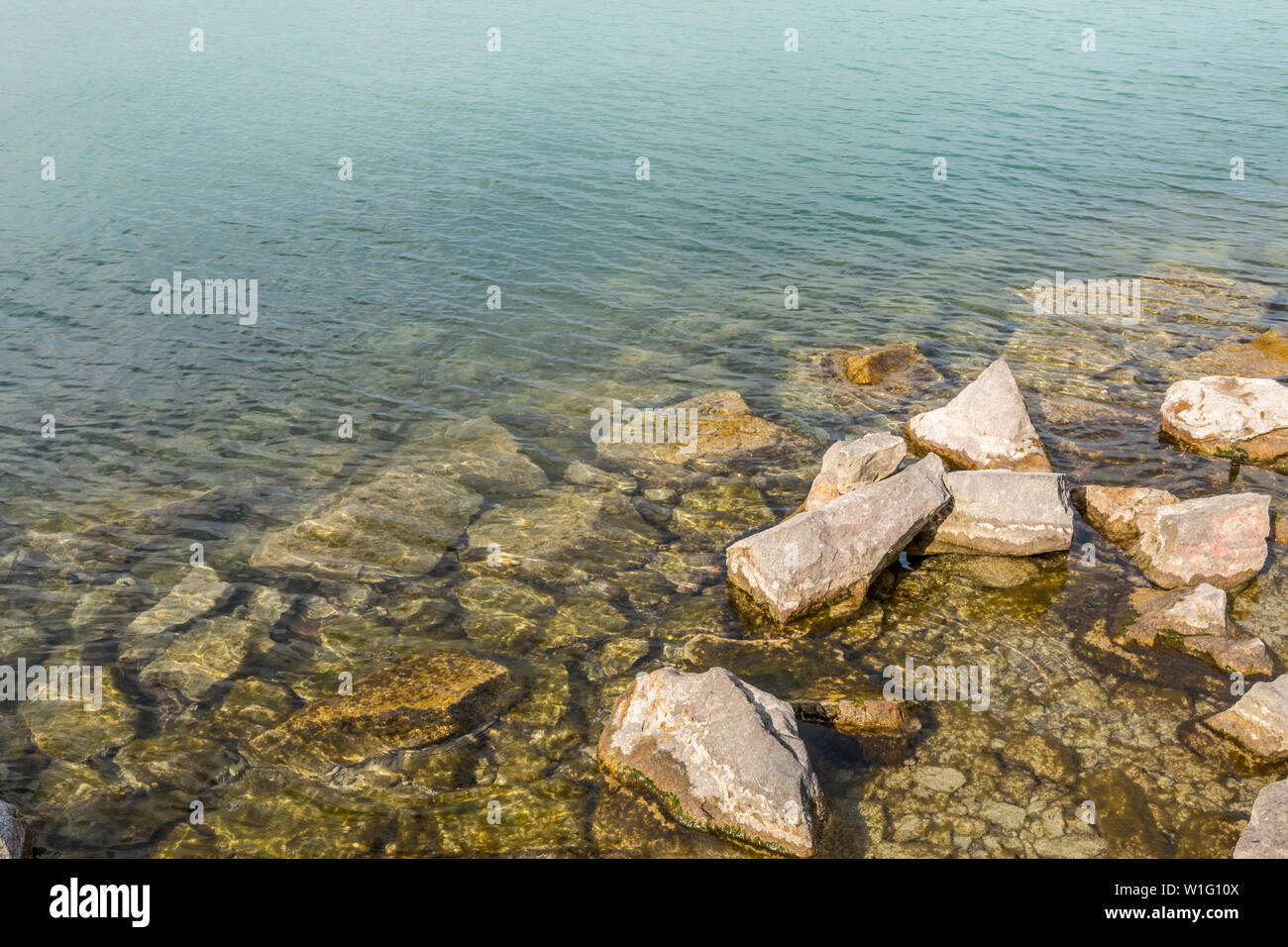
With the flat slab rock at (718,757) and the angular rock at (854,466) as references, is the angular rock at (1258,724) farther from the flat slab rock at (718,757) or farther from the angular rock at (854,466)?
the angular rock at (854,466)

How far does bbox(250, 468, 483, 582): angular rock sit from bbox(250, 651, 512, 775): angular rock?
223 cm

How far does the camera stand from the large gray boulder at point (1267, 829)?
7.22 meters

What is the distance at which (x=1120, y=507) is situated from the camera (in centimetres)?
1229

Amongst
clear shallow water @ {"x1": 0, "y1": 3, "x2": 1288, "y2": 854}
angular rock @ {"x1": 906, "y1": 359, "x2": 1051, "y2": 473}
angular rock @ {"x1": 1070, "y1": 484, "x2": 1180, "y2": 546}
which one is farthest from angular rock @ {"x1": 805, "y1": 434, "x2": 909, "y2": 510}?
angular rock @ {"x1": 1070, "y1": 484, "x2": 1180, "y2": 546}

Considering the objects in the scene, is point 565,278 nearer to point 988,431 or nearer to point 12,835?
point 988,431

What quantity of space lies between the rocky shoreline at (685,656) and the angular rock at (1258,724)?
3 centimetres

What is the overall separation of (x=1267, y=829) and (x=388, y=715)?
305 inches

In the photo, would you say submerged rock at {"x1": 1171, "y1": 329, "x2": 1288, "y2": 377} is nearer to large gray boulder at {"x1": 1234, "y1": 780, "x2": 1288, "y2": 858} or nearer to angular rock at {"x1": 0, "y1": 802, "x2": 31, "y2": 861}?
large gray boulder at {"x1": 1234, "y1": 780, "x2": 1288, "y2": 858}

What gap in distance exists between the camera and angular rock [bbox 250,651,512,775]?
354 inches

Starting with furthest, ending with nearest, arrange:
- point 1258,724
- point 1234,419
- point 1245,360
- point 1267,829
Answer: point 1245,360, point 1234,419, point 1258,724, point 1267,829

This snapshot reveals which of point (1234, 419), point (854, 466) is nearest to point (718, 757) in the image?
point (854, 466)

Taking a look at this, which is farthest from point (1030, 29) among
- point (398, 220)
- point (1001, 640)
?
point (1001, 640)
